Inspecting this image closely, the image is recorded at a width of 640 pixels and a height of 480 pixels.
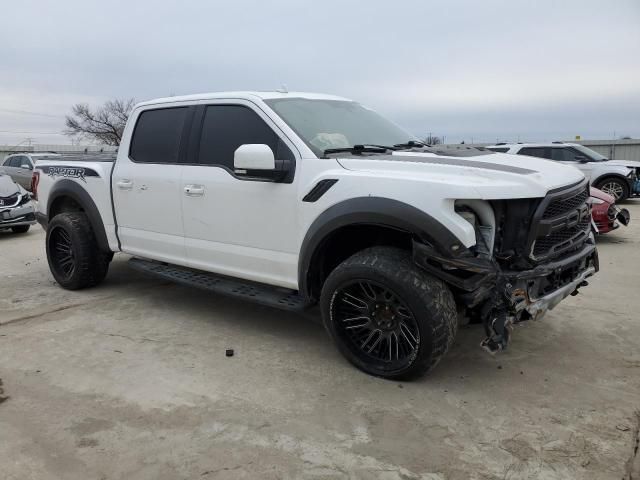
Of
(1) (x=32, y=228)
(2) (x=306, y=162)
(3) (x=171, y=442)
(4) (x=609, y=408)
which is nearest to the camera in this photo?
(3) (x=171, y=442)

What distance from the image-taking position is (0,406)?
3330 mm

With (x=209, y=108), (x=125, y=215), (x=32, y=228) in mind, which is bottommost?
(x=32, y=228)

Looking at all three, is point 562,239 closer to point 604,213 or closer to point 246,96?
point 246,96

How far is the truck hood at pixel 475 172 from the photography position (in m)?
3.15

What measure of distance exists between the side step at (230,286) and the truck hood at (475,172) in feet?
3.69

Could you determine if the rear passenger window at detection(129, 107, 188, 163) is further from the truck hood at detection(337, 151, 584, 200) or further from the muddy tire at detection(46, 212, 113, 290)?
the truck hood at detection(337, 151, 584, 200)

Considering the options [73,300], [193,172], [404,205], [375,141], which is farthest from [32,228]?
[404,205]

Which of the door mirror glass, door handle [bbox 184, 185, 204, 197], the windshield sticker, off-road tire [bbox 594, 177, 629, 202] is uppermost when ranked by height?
the door mirror glass

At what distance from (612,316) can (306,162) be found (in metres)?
3.15

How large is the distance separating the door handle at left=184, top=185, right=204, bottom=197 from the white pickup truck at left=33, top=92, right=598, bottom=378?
1cm

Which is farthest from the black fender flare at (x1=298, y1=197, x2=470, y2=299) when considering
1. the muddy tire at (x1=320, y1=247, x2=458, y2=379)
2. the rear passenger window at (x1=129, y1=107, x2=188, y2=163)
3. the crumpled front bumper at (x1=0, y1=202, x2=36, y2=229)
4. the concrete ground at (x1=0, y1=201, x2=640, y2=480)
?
the crumpled front bumper at (x1=0, y1=202, x2=36, y2=229)

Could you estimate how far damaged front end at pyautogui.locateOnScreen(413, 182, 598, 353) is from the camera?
3.17 m

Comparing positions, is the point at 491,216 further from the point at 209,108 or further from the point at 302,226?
the point at 209,108

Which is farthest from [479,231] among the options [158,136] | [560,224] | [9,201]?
[9,201]
